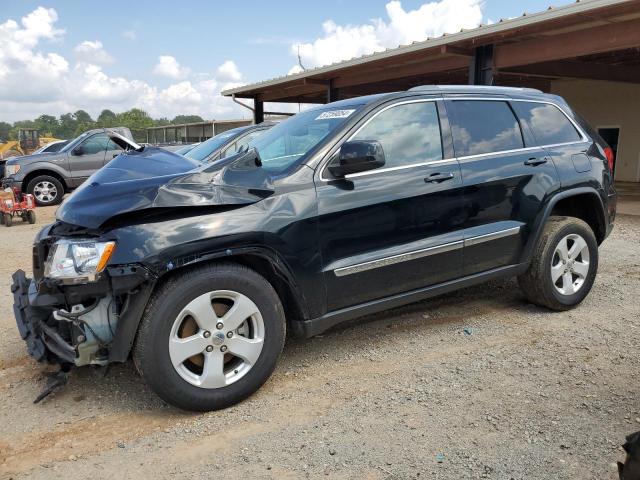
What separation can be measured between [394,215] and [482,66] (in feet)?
30.9

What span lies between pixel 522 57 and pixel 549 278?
8309mm

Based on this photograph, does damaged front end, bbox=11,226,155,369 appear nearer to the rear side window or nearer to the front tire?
the front tire

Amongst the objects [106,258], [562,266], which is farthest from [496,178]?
[106,258]

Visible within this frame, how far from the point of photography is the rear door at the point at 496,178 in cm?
390

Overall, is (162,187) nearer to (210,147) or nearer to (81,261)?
(81,261)

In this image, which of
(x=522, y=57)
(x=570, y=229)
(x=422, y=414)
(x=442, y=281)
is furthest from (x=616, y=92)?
(x=422, y=414)

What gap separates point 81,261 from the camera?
2.74 metres

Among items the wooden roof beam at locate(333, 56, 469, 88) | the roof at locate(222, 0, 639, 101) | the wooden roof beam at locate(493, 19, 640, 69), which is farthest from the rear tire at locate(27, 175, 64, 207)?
the wooden roof beam at locate(493, 19, 640, 69)

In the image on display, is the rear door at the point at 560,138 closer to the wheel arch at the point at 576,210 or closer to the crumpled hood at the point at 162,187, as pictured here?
the wheel arch at the point at 576,210

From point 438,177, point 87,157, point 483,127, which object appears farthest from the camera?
point 87,157

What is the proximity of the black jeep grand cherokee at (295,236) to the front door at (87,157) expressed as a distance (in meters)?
10.5

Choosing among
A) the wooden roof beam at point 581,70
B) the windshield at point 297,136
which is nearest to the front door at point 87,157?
the windshield at point 297,136

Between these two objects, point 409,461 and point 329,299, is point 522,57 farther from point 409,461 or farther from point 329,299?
point 409,461

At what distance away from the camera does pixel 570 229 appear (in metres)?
4.44
